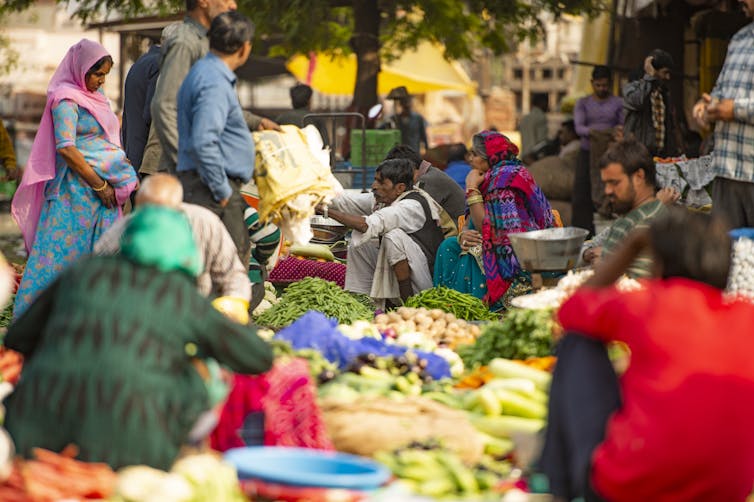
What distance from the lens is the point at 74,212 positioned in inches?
288

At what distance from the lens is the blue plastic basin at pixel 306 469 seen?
12.6 ft

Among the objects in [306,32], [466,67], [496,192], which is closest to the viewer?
[496,192]

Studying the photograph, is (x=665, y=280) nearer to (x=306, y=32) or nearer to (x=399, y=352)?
(x=399, y=352)

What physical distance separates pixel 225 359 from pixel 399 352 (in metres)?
1.83

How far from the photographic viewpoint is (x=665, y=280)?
3.81 m

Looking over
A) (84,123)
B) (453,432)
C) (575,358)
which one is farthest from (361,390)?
(84,123)

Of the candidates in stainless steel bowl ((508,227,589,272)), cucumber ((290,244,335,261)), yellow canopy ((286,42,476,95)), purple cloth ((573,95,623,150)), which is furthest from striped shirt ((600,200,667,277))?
yellow canopy ((286,42,476,95))

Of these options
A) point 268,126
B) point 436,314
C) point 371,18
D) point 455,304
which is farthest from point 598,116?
point 268,126

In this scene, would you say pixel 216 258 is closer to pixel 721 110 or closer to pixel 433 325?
pixel 433 325

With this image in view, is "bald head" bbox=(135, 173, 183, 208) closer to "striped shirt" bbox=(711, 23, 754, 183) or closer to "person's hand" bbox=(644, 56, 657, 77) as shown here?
"striped shirt" bbox=(711, 23, 754, 183)

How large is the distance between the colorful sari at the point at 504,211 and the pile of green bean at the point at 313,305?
Answer: 2.62 feet

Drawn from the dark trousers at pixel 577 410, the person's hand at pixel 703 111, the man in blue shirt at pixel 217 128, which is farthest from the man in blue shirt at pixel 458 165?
the dark trousers at pixel 577 410

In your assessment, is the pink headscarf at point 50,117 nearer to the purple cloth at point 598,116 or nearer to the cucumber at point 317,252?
the cucumber at point 317,252

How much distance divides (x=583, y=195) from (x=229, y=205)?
7.94m
